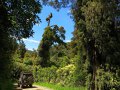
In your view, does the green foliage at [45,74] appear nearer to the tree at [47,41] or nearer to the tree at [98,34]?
the tree at [47,41]

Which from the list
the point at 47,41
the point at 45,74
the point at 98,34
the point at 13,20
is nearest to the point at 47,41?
the point at 47,41

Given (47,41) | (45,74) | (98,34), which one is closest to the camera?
(98,34)

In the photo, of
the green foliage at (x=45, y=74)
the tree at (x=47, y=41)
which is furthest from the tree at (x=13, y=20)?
the tree at (x=47, y=41)

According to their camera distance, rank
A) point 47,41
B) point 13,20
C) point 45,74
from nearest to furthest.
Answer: point 13,20
point 45,74
point 47,41

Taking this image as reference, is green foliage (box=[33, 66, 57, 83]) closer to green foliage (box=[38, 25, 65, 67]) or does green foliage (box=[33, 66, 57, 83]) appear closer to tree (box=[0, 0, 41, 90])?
green foliage (box=[38, 25, 65, 67])

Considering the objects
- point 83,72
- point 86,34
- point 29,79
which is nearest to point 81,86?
point 83,72

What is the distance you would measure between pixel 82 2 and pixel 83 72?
6.49m

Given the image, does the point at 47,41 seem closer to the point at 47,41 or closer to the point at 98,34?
the point at 47,41

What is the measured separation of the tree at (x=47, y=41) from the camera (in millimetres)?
62750

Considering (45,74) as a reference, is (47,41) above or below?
above

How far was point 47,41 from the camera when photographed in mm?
63656

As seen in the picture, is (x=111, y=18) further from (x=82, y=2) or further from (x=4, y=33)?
(x=4, y=33)

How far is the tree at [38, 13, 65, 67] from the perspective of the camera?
206 ft

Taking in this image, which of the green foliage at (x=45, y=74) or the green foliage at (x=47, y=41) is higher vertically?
the green foliage at (x=47, y=41)
